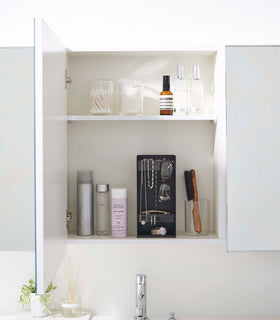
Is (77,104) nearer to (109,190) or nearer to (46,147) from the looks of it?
(109,190)

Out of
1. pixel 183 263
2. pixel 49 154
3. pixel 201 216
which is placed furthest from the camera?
pixel 183 263

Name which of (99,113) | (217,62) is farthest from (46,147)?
(217,62)

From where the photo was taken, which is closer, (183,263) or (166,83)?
(166,83)

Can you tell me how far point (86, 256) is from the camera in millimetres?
1652

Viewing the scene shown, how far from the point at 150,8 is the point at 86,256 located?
0.87 m

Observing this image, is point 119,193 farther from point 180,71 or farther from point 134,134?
point 180,71

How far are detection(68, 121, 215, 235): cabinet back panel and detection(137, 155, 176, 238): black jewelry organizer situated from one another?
112mm

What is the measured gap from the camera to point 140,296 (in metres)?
1.56

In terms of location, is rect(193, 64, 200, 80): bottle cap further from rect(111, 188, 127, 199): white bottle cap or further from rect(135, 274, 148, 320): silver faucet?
rect(135, 274, 148, 320): silver faucet

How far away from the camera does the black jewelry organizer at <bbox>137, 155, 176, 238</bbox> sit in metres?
1.51

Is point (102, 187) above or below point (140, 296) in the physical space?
above

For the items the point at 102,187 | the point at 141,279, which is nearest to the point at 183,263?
the point at 141,279

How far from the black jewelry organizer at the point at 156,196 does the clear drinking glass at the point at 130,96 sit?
5.9 inches

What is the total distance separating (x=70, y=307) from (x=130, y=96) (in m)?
0.71
